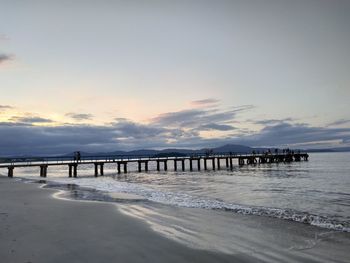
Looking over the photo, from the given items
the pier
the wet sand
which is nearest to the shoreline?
the wet sand

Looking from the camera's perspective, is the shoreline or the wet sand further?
the shoreline

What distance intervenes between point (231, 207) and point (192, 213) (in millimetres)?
2874

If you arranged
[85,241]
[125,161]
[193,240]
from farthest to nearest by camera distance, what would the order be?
[125,161], [193,240], [85,241]

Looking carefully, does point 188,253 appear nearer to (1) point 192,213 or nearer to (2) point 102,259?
(2) point 102,259

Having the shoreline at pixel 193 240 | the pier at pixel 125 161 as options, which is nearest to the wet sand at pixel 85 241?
the shoreline at pixel 193 240

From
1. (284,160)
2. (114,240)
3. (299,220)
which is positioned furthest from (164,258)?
(284,160)

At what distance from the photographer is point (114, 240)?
8.38 meters

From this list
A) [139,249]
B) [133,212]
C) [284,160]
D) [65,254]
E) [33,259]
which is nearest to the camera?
[33,259]

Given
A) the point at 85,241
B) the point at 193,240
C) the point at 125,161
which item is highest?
the point at 125,161

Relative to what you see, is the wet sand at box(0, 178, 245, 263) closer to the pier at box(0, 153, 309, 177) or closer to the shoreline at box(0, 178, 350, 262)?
the shoreline at box(0, 178, 350, 262)

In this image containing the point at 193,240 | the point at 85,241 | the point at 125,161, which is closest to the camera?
the point at 85,241

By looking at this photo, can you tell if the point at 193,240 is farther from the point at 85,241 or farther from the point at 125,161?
the point at 125,161

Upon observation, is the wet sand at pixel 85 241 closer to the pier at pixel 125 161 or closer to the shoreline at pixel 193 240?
the shoreline at pixel 193 240

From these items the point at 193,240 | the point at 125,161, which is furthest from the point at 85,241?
the point at 125,161
